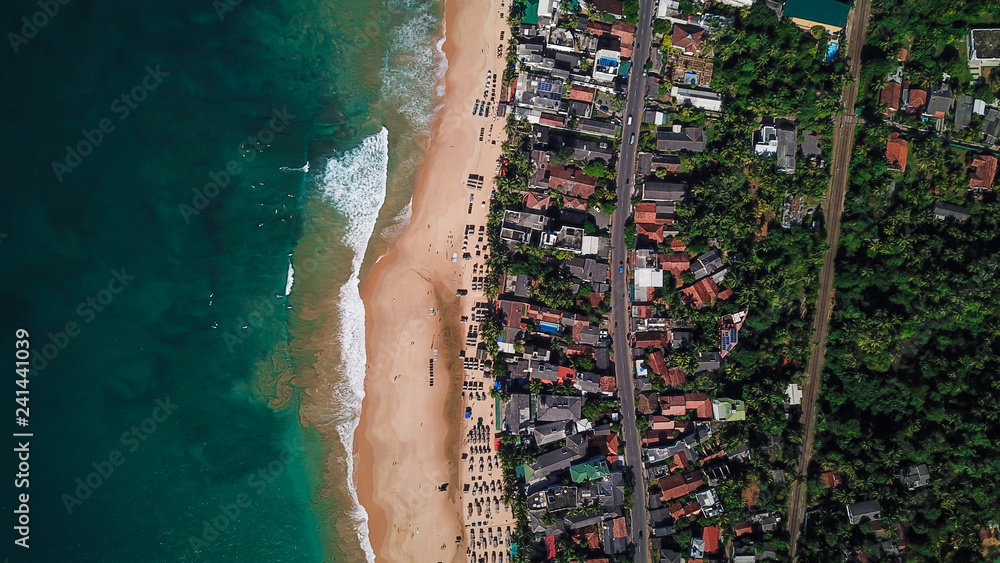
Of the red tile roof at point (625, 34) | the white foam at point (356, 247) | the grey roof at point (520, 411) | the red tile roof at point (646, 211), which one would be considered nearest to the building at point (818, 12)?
the red tile roof at point (625, 34)

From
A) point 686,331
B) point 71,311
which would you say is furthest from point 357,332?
point 686,331

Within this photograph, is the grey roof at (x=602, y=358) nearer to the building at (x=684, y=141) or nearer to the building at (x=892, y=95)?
the building at (x=684, y=141)

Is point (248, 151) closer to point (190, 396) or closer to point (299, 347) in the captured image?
point (299, 347)

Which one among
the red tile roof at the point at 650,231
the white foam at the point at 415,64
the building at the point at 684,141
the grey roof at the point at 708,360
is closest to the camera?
the grey roof at the point at 708,360

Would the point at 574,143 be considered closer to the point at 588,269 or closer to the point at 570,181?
the point at 570,181

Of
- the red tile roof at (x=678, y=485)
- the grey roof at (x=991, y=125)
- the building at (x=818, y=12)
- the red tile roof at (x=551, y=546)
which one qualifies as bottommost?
the red tile roof at (x=551, y=546)

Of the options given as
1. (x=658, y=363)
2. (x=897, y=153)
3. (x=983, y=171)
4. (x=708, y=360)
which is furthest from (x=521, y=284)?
(x=983, y=171)

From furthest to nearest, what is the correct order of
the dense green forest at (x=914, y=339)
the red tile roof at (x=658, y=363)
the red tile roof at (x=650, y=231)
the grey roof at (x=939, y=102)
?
the red tile roof at (x=650, y=231) → the red tile roof at (x=658, y=363) → the grey roof at (x=939, y=102) → the dense green forest at (x=914, y=339)
